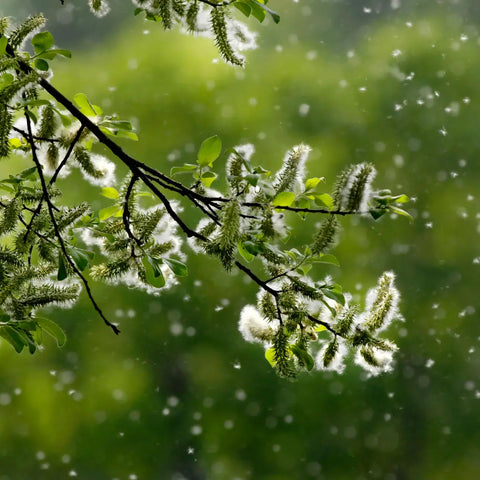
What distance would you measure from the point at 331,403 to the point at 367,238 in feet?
4.88

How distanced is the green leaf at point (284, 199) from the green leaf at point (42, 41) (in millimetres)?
359

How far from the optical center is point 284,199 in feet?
2.76

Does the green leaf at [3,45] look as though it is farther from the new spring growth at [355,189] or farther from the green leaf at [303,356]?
the green leaf at [303,356]

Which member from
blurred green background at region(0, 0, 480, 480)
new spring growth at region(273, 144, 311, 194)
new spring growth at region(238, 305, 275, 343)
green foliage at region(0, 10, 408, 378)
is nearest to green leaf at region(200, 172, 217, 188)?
green foliage at region(0, 10, 408, 378)

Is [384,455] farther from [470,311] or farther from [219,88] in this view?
[219,88]

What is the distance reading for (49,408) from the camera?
5445mm

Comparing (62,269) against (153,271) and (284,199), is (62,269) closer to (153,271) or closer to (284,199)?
(153,271)

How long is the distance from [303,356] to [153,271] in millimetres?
254

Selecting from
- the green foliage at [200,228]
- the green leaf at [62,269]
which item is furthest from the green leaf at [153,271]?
the green leaf at [62,269]

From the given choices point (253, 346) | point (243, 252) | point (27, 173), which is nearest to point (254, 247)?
point (243, 252)

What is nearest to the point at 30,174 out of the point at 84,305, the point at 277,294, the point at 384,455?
the point at 277,294

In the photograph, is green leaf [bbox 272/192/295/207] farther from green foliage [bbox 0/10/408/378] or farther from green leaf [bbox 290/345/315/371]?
green leaf [bbox 290/345/315/371]

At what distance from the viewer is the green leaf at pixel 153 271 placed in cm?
90

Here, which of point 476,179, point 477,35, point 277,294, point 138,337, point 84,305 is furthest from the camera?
point 477,35
